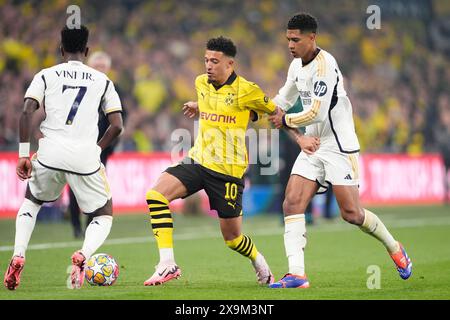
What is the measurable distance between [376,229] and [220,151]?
5.39ft

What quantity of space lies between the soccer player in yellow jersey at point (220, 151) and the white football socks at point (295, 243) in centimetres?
41

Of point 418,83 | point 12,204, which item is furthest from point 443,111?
point 12,204

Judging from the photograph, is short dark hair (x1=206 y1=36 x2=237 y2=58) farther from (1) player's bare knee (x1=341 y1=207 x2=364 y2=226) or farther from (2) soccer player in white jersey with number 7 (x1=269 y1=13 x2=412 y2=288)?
(1) player's bare knee (x1=341 y1=207 x2=364 y2=226)

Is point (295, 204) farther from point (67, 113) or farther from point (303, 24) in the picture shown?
point (67, 113)

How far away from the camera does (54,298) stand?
741cm

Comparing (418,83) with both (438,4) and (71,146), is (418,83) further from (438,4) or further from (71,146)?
(71,146)

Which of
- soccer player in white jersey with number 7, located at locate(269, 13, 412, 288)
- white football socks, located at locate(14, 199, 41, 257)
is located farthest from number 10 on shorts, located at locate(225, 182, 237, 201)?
white football socks, located at locate(14, 199, 41, 257)

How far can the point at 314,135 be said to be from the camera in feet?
28.9

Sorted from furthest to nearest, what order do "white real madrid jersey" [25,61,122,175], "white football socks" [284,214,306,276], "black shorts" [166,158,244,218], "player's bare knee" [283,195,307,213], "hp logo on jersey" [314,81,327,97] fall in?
"black shorts" [166,158,244,218] < "player's bare knee" [283,195,307,213] < "white football socks" [284,214,306,276] < "hp logo on jersey" [314,81,327,97] < "white real madrid jersey" [25,61,122,175]

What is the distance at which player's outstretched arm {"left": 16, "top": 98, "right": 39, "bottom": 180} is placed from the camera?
8016 millimetres

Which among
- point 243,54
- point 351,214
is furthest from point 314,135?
point 243,54

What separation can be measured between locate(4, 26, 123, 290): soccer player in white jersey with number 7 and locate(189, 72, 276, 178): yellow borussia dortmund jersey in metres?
0.87

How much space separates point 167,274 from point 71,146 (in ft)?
4.64

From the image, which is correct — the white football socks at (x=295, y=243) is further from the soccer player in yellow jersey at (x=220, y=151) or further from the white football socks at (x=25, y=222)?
the white football socks at (x=25, y=222)
